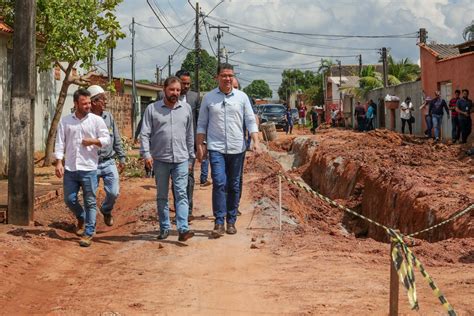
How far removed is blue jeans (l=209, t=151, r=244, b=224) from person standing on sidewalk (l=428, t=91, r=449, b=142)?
1554cm

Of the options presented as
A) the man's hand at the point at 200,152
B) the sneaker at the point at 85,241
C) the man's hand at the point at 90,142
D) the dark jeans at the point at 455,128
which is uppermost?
the dark jeans at the point at 455,128

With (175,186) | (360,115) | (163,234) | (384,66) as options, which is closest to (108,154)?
(175,186)

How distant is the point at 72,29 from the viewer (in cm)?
1692

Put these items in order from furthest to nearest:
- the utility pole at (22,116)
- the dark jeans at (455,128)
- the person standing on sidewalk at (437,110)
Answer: the person standing on sidewalk at (437,110), the dark jeans at (455,128), the utility pole at (22,116)

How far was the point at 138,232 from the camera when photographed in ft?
28.1

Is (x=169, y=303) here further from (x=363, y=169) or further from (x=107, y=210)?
(x=363, y=169)

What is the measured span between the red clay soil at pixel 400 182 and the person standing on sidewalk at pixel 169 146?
431 centimetres

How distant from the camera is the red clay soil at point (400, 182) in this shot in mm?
11323

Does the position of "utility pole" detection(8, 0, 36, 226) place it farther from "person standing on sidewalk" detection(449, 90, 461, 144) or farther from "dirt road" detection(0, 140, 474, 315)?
"person standing on sidewalk" detection(449, 90, 461, 144)

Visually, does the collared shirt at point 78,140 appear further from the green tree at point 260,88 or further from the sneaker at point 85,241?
the green tree at point 260,88

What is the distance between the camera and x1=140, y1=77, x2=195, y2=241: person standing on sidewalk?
7668 millimetres

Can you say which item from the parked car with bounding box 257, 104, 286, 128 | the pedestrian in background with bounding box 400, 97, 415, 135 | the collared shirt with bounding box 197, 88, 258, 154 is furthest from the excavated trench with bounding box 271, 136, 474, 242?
the parked car with bounding box 257, 104, 286, 128

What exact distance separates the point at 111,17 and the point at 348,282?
44.1 ft

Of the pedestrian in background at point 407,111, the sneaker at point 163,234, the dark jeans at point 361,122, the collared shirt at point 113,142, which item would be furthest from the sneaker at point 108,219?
the dark jeans at point 361,122
